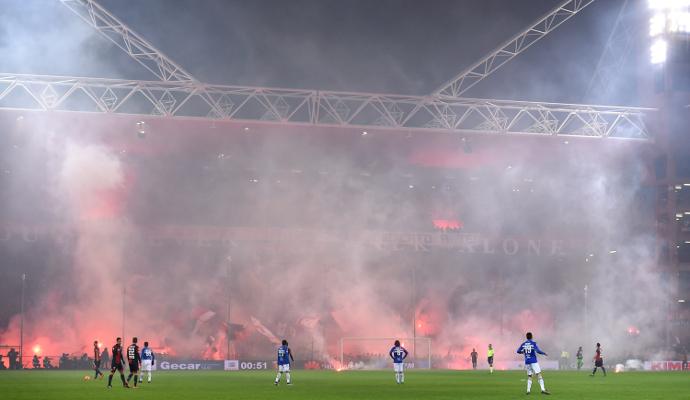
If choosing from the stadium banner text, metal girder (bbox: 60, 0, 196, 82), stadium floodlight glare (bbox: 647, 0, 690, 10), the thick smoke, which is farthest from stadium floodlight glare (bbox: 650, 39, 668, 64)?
metal girder (bbox: 60, 0, 196, 82)

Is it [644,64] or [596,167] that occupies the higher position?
[644,64]

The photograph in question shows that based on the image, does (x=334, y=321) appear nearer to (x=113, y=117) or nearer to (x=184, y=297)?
(x=184, y=297)

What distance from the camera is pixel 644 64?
74062 millimetres

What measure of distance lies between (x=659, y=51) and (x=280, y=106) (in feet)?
104

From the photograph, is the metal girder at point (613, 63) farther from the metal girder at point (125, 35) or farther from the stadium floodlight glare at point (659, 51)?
the metal girder at point (125, 35)

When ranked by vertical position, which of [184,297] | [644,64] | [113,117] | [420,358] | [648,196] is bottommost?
[420,358]

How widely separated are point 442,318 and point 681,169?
22.1 m

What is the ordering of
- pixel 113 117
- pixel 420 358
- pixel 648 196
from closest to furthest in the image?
pixel 113 117 → pixel 420 358 → pixel 648 196

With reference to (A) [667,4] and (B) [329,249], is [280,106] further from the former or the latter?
(A) [667,4]

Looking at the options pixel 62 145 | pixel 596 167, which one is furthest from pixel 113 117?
pixel 596 167

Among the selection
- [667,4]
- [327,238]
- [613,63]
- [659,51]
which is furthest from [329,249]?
[667,4]

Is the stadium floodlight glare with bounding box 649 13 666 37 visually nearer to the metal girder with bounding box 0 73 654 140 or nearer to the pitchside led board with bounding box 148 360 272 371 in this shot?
the metal girder with bounding box 0 73 654 140

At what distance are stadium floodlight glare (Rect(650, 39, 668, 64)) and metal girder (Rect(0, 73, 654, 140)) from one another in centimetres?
582

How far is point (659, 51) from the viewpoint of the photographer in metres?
73.4
